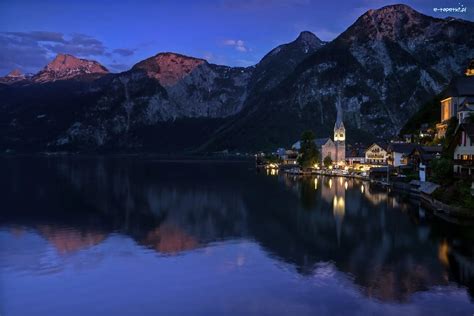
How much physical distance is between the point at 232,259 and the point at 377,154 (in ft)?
324

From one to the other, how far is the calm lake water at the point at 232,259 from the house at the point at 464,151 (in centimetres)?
708

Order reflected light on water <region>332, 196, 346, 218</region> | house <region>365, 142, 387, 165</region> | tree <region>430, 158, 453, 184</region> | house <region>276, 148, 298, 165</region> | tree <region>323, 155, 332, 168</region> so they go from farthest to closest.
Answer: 1. house <region>276, 148, 298, 165</region>
2. tree <region>323, 155, 332, 168</region>
3. house <region>365, 142, 387, 165</region>
4. tree <region>430, 158, 453, 184</region>
5. reflected light on water <region>332, 196, 346, 218</region>

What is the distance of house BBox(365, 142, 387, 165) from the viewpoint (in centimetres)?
12700

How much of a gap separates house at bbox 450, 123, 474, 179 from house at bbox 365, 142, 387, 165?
6287 cm

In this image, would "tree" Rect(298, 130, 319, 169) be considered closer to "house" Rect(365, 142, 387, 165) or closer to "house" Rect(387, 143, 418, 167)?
"house" Rect(365, 142, 387, 165)

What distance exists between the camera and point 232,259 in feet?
126

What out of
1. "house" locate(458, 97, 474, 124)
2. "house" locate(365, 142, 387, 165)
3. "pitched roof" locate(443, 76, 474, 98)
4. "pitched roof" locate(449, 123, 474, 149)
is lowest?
"house" locate(365, 142, 387, 165)

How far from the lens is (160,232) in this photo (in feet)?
161

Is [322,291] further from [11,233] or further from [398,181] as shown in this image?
[398,181]

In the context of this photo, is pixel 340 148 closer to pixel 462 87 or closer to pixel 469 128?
pixel 462 87

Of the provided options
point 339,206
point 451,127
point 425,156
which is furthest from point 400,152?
point 339,206

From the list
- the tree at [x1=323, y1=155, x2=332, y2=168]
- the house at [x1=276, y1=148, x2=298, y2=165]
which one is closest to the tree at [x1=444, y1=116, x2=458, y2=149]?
the tree at [x1=323, y1=155, x2=332, y2=168]

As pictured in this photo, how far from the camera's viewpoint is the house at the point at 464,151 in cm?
5812

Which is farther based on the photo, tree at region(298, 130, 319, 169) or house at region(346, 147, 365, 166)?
house at region(346, 147, 365, 166)
